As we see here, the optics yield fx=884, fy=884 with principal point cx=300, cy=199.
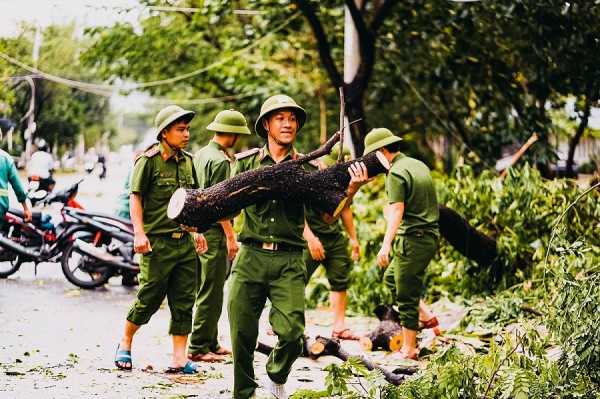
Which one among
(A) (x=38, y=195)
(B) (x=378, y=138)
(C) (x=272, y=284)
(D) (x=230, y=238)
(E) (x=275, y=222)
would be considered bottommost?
(A) (x=38, y=195)

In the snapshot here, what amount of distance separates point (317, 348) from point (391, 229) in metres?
1.22

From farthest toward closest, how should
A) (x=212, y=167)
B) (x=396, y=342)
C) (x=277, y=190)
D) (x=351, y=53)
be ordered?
(x=351, y=53), (x=396, y=342), (x=212, y=167), (x=277, y=190)

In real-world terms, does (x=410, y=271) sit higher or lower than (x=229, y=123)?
lower

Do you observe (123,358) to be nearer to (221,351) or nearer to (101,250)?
(221,351)

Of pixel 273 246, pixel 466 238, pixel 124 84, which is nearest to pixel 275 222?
pixel 273 246

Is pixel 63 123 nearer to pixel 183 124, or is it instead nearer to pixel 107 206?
pixel 107 206

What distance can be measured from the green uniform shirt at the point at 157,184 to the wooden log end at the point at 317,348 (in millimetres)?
1622

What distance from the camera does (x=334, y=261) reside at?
30.6 ft

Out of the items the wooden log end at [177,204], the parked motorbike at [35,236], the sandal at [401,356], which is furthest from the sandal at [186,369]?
the parked motorbike at [35,236]

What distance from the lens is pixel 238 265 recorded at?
18.9 feet

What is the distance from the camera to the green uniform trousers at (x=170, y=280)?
704 centimetres

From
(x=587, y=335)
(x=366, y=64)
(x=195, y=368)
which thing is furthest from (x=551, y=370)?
(x=366, y=64)

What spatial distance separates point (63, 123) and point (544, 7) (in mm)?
15075

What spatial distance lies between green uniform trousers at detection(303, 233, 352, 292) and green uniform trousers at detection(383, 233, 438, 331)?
4.04 feet
